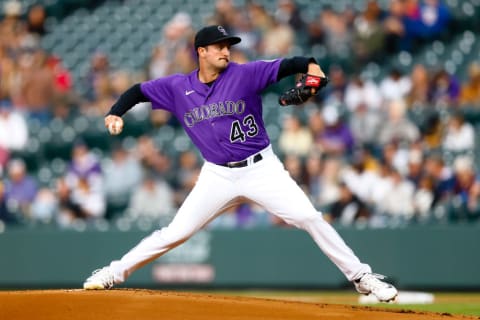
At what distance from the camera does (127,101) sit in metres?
7.27

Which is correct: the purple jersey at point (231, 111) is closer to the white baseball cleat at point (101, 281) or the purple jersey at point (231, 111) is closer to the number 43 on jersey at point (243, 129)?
the number 43 on jersey at point (243, 129)

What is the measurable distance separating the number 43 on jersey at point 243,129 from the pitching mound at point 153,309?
3.86 ft

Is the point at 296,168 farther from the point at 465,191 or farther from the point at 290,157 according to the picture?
the point at 465,191

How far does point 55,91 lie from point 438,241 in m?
6.16

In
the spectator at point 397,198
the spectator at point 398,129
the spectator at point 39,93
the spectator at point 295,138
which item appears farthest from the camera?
the spectator at point 39,93

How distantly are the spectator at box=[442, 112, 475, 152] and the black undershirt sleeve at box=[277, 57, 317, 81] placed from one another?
241 inches

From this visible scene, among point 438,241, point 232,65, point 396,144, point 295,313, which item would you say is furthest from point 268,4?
point 295,313

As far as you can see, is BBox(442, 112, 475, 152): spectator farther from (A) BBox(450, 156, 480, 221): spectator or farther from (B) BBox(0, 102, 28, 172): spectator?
(B) BBox(0, 102, 28, 172): spectator

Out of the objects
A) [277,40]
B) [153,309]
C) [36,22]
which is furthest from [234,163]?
[36,22]

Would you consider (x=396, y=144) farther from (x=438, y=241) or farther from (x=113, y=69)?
(x=113, y=69)

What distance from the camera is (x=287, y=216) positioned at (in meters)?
6.93

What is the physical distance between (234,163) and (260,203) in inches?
13.4

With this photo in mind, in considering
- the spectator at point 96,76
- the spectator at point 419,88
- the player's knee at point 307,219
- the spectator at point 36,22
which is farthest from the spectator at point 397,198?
the spectator at point 36,22

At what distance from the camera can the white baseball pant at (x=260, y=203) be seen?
6875 millimetres
